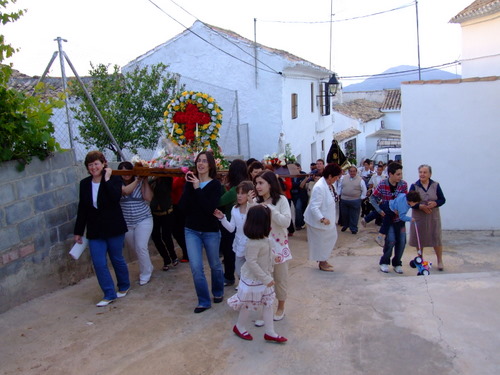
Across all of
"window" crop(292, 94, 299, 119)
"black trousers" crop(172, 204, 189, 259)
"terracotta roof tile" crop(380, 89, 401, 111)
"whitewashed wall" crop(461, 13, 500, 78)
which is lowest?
"black trousers" crop(172, 204, 189, 259)

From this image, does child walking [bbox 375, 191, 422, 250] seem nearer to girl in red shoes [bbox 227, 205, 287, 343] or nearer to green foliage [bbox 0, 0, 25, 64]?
girl in red shoes [bbox 227, 205, 287, 343]

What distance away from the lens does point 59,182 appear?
19.5 ft

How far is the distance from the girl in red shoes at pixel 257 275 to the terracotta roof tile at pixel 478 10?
16109mm

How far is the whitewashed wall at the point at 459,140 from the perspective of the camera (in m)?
9.93

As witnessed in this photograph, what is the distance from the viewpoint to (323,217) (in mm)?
6512

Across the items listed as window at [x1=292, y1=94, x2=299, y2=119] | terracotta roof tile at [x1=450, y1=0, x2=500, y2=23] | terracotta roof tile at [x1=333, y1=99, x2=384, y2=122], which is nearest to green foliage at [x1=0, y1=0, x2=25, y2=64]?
window at [x1=292, y1=94, x2=299, y2=119]

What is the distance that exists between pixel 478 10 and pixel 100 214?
55.9ft

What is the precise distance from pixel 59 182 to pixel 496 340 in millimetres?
4834

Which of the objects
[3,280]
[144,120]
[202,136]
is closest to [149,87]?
[144,120]

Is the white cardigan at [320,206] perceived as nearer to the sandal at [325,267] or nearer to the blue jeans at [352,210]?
the sandal at [325,267]

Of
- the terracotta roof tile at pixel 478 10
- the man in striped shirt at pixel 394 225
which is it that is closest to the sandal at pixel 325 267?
the man in striped shirt at pixel 394 225

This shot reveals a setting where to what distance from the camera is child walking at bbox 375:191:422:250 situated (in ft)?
22.0

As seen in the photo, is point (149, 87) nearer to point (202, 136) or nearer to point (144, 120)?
point (144, 120)

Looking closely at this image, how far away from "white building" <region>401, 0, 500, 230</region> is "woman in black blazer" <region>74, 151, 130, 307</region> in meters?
6.50
